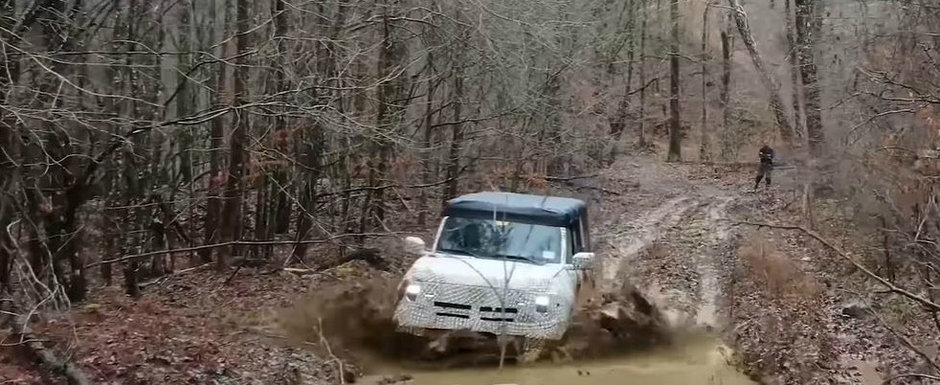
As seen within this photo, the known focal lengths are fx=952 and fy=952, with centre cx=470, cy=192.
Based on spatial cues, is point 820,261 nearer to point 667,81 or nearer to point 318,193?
point 318,193

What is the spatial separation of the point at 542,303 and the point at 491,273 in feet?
2.27

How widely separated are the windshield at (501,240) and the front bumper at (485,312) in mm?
986

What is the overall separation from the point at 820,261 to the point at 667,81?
24.1m

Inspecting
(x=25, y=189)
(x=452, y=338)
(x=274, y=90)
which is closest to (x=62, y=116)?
(x=25, y=189)

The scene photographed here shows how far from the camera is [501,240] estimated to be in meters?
11.0

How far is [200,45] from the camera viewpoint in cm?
1470

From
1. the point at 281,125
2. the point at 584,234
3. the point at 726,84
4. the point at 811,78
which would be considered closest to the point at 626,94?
the point at 726,84

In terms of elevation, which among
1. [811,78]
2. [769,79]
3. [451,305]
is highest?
[769,79]

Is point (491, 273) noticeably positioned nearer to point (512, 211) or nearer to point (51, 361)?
point (512, 211)

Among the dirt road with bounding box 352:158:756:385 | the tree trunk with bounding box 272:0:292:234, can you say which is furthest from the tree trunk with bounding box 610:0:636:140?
the tree trunk with bounding box 272:0:292:234

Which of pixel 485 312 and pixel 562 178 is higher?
pixel 562 178

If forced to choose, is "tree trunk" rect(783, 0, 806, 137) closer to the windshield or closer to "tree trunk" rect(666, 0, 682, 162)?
"tree trunk" rect(666, 0, 682, 162)

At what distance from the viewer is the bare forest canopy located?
31.1 ft

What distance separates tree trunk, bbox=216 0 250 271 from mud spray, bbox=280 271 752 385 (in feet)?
8.75
